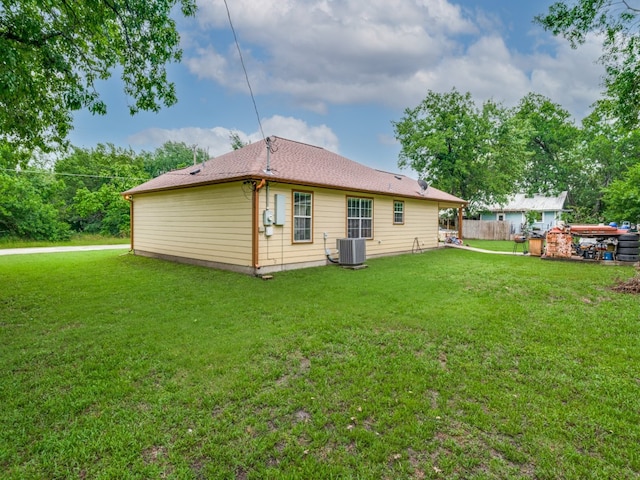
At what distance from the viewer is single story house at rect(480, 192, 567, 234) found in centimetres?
2684

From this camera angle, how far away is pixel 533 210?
88.3 ft

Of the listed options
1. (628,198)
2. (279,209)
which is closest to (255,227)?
(279,209)

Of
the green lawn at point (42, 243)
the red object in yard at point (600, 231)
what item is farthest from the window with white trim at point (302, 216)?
the green lawn at point (42, 243)

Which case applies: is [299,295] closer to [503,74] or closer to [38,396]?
[38,396]

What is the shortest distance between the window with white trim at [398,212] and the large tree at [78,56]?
8463 millimetres

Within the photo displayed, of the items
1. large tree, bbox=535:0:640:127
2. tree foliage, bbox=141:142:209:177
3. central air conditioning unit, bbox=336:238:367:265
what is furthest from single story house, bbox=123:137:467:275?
tree foliage, bbox=141:142:209:177

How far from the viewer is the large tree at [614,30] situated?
6953 millimetres

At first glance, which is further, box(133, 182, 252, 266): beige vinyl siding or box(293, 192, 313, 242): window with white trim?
box(293, 192, 313, 242): window with white trim

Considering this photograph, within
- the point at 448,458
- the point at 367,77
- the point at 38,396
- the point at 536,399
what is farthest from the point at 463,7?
the point at 38,396

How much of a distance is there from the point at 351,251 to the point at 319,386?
6552mm

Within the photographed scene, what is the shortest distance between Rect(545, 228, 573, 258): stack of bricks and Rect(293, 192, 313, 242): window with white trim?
8754 millimetres

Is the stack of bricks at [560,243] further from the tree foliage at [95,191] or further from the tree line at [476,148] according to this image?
the tree foliage at [95,191]

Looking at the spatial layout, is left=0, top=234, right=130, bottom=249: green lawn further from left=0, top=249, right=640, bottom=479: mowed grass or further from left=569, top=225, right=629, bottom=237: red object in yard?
left=569, top=225, right=629, bottom=237: red object in yard

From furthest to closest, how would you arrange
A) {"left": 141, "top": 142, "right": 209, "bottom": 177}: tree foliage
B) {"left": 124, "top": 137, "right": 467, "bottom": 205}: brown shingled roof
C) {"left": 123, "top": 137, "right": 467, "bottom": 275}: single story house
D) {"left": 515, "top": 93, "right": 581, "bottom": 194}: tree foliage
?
{"left": 141, "top": 142, "right": 209, "bottom": 177}: tree foliage, {"left": 515, "top": 93, "right": 581, "bottom": 194}: tree foliage, {"left": 124, "top": 137, "right": 467, "bottom": 205}: brown shingled roof, {"left": 123, "top": 137, "right": 467, "bottom": 275}: single story house
